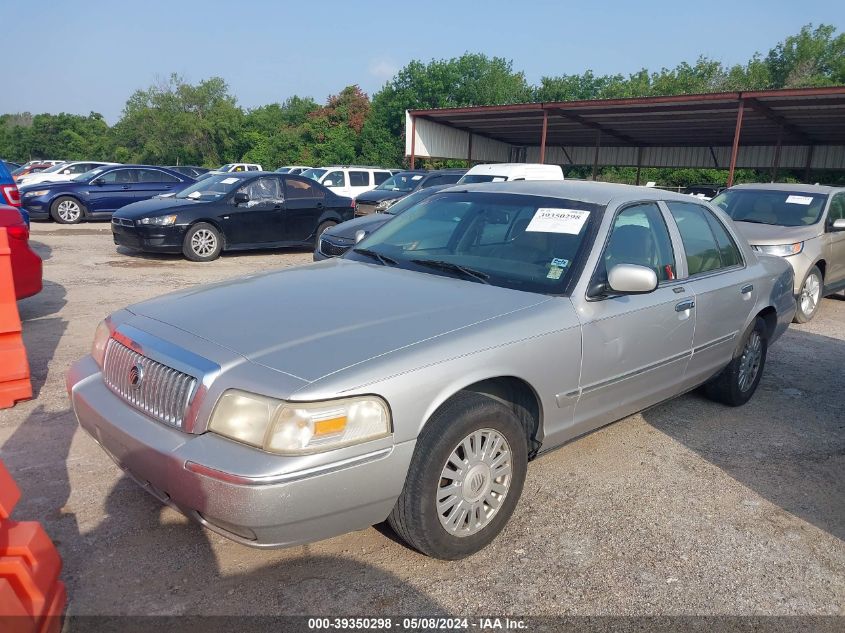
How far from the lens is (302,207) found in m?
12.2

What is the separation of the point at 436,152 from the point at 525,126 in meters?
4.10

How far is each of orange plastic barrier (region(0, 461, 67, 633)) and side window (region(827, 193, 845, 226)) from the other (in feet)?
29.7

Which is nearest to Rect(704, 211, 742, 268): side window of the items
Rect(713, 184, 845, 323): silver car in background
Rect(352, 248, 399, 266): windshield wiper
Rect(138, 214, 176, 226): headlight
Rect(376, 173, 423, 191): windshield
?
Rect(352, 248, 399, 266): windshield wiper

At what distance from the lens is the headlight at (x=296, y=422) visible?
237 cm

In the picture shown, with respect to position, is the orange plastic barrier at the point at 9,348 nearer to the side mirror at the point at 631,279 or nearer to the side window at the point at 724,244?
the side mirror at the point at 631,279

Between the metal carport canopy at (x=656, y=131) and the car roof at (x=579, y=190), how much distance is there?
15.8 m

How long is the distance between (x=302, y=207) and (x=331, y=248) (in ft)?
12.5

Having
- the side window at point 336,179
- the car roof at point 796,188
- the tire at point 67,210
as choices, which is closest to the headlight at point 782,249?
the car roof at point 796,188

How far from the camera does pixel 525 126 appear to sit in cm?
2925

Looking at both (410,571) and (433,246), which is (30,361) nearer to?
(433,246)

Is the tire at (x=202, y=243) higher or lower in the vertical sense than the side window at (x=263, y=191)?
lower

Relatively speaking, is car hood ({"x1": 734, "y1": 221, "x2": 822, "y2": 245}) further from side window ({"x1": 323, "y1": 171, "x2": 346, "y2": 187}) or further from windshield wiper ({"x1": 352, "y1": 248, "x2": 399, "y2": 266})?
side window ({"x1": 323, "y1": 171, "x2": 346, "y2": 187})

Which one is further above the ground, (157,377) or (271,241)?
(157,377)

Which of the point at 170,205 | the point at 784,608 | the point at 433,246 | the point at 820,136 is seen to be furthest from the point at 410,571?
the point at 820,136
